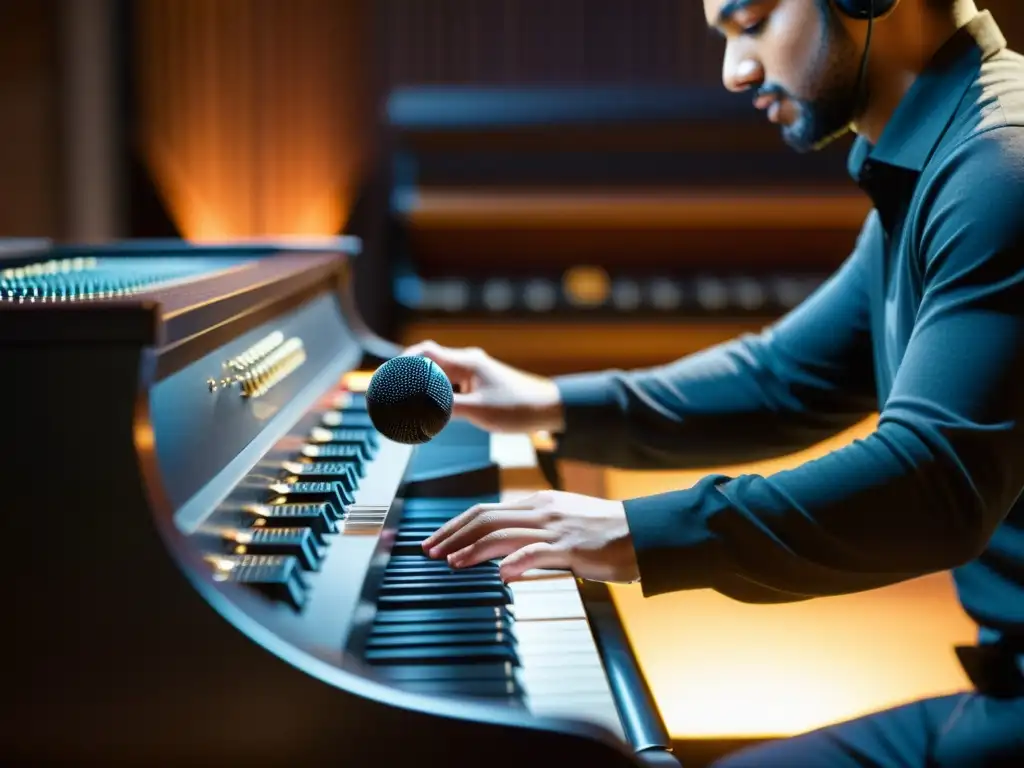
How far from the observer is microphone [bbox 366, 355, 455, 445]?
1186 mm

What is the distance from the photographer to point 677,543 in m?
0.99

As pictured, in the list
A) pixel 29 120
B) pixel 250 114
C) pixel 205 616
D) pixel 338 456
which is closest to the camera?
pixel 205 616

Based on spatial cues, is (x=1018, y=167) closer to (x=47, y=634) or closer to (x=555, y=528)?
(x=555, y=528)

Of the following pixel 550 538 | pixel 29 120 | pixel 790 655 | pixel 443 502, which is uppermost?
pixel 29 120

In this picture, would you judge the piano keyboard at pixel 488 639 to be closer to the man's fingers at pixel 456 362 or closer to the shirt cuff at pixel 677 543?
the shirt cuff at pixel 677 543

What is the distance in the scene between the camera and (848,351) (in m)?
1.66

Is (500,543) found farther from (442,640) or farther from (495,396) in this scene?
(495,396)

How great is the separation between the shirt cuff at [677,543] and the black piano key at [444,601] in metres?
0.14

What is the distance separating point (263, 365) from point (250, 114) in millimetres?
2449

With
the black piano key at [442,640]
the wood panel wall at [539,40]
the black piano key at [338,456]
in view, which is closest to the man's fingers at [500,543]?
the black piano key at [442,640]

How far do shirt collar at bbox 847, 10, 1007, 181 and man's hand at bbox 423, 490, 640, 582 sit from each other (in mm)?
561

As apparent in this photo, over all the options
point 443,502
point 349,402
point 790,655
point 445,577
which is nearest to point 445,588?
point 445,577

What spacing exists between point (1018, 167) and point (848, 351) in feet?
1.99

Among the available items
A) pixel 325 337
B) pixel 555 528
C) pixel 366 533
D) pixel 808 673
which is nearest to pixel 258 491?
pixel 366 533
